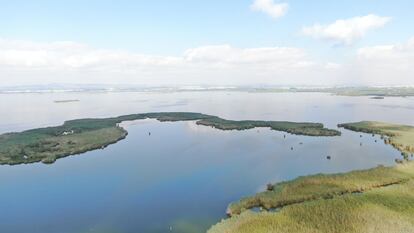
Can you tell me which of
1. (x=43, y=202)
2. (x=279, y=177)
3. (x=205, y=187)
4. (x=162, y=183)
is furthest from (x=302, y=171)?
(x=43, y=202)

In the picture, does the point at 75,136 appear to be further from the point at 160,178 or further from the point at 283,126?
the point at 283,126

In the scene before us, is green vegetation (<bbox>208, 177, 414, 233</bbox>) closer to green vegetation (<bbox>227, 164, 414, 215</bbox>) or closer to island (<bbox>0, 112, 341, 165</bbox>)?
green vegetation (<bbox>227, 164, 414, 215</bbox>)

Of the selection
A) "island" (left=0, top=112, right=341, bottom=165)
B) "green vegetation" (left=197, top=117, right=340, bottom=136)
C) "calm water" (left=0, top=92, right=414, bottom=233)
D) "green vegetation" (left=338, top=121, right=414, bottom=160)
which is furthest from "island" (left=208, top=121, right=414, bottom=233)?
"island" (left=0, top=112, right=341, bottom=165)

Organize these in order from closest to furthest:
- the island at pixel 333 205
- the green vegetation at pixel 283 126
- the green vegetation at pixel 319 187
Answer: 1. the island at pixel 333 205
2. the green vegetation at pixel 319 187
3. the green vegetation at pixel 283 126

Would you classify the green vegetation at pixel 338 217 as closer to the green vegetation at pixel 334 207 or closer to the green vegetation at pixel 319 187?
the green vegetation at pixel 334 207

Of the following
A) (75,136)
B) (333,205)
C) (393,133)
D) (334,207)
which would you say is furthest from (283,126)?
(334,207)

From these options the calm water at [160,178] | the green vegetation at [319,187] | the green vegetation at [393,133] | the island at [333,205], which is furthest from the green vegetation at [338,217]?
the green vegetation at [393,133]
